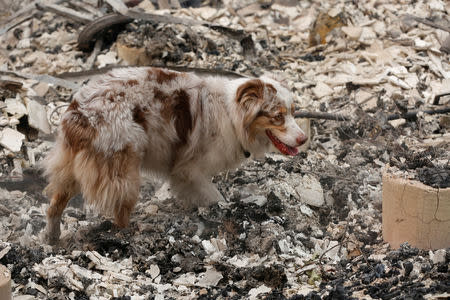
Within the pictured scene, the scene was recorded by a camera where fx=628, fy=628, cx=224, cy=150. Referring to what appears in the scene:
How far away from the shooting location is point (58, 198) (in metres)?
6.12

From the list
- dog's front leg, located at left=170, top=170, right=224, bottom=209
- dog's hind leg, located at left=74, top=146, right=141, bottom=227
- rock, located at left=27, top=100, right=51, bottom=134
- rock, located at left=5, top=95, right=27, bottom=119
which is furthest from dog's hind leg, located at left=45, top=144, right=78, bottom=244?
rock, located at left=5, top=95, right=27, bottom=119

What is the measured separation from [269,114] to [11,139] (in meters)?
3.51

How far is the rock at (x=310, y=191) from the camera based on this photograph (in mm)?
6879

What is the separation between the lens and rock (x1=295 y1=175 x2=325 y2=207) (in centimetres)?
688

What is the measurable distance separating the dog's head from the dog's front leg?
632 mm

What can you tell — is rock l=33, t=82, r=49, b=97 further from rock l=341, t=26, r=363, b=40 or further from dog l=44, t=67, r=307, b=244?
rock l=341, t=26, r=363, b=40

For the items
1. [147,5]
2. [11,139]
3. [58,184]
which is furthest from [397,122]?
[147,5]

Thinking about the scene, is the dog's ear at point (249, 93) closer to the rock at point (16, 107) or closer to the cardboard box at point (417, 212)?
the cardboard box at point (417, 212)

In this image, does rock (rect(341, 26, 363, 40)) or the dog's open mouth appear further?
rock (rect(341, 26, 363, 40))

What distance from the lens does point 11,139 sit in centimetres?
788

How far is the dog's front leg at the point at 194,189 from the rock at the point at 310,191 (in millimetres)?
932

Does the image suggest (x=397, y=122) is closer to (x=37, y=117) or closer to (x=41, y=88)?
(x=37, y=117)

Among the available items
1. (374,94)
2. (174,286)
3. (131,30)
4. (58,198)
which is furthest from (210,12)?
(174,286)

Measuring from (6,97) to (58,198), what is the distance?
3.17 meters
